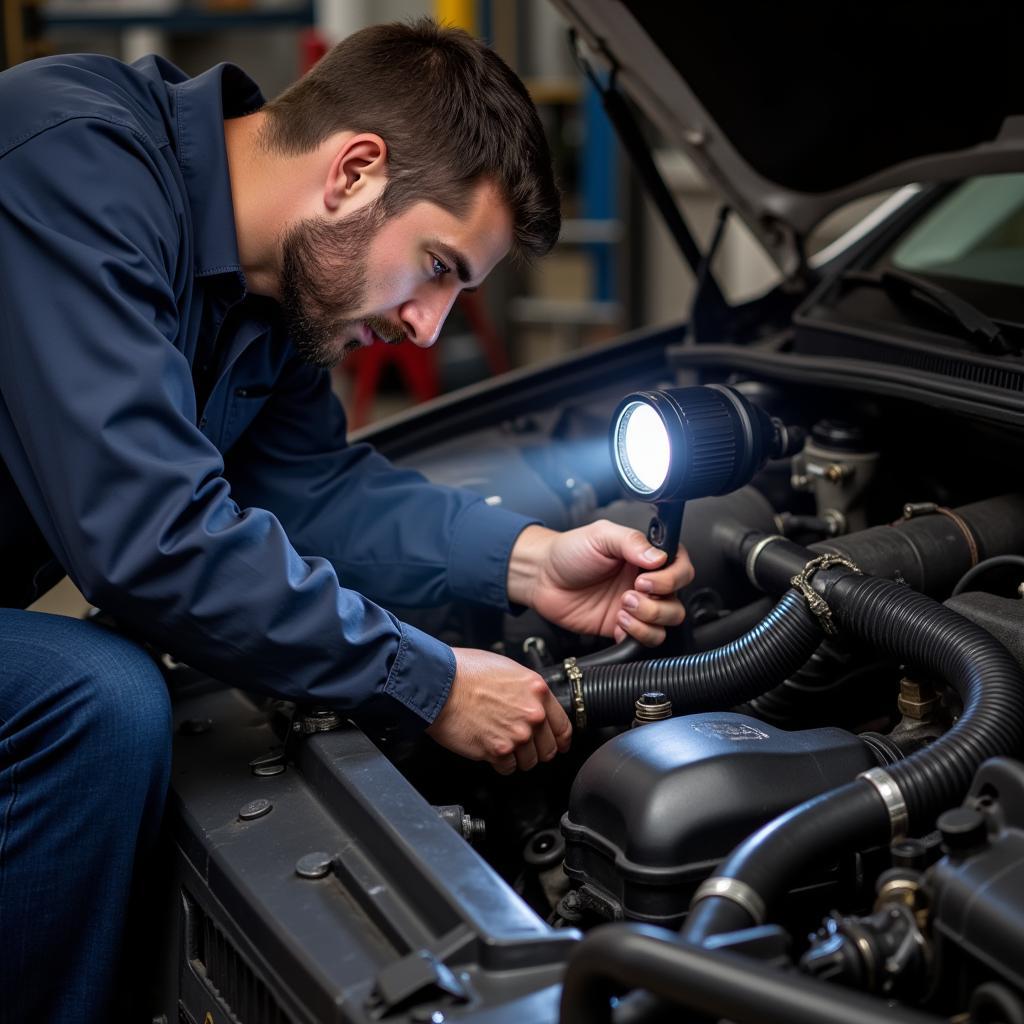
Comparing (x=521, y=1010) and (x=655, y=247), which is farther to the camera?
(x=655, y=247)

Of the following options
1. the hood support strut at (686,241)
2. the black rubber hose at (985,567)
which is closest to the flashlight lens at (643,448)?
the black rubber hose at (985,567)

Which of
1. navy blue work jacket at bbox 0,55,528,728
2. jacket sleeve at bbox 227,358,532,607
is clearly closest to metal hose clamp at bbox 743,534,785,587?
jacket sleeve at bbox 227,358,532,607

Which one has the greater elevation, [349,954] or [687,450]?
[687,450]

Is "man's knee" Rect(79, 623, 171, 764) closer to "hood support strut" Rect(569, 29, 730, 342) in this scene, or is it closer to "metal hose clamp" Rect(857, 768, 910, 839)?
"metal hose clamp" Rect(857, 768, 910, 839)

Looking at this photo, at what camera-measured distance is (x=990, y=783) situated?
3.27ft

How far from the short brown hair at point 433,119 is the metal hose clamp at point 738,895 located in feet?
2.81

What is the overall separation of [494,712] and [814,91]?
1.16m

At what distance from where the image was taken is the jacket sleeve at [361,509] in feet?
5.60

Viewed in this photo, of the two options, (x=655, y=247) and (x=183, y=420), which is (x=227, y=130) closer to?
(x=183, y=420)

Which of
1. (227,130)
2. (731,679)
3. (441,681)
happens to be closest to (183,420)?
(441,681)

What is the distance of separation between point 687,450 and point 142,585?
1.90 ft

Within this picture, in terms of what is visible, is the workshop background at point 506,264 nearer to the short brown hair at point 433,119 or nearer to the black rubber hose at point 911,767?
the short brown hair at point 433,119

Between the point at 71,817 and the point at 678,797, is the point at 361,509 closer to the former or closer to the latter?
the point at 71,817

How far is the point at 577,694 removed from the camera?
1.43 m
